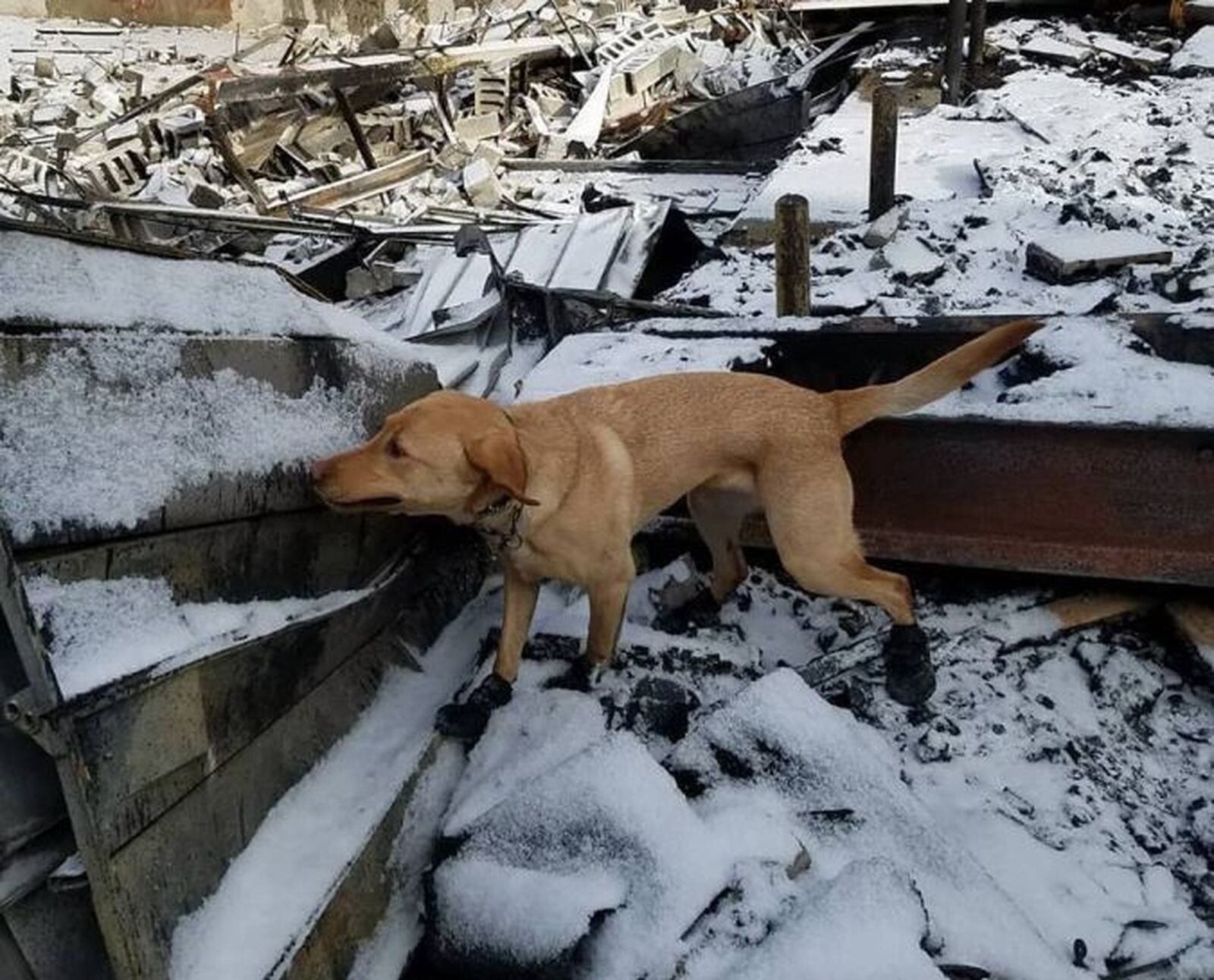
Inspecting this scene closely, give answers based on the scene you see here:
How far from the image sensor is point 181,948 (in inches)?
81.8

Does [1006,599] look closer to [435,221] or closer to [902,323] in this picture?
[902,323]

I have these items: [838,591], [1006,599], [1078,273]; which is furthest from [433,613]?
[1078,273]

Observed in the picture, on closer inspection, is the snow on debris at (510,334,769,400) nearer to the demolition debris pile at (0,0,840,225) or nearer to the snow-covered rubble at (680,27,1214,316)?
the snow-covered rubble at (680,27,1214,316)

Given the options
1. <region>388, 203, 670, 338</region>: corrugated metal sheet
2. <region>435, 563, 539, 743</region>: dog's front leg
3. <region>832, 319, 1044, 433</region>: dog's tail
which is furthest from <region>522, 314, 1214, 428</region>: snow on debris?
<region>388, 203, 670, 338</region>: corrugated metal sheet

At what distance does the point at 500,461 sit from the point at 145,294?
3.00ft

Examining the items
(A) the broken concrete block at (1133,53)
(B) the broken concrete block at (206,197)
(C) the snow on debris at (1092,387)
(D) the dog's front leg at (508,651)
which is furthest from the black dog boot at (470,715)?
(A) the broken concrete block at (1133,53)

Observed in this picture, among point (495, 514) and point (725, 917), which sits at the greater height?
point (495, 514)

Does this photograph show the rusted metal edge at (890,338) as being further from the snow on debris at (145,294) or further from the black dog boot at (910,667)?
the snow on debris at (145,294)

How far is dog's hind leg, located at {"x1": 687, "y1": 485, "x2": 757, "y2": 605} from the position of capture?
3527 millimetres

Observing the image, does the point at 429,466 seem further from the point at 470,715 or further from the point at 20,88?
the point at 20,88

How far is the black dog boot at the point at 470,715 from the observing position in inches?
116

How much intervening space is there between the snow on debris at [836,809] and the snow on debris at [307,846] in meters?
0.20

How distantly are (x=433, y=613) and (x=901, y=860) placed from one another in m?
1.66

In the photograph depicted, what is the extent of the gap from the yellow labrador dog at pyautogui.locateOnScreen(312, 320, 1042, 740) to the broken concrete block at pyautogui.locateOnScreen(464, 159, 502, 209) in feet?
25.9
